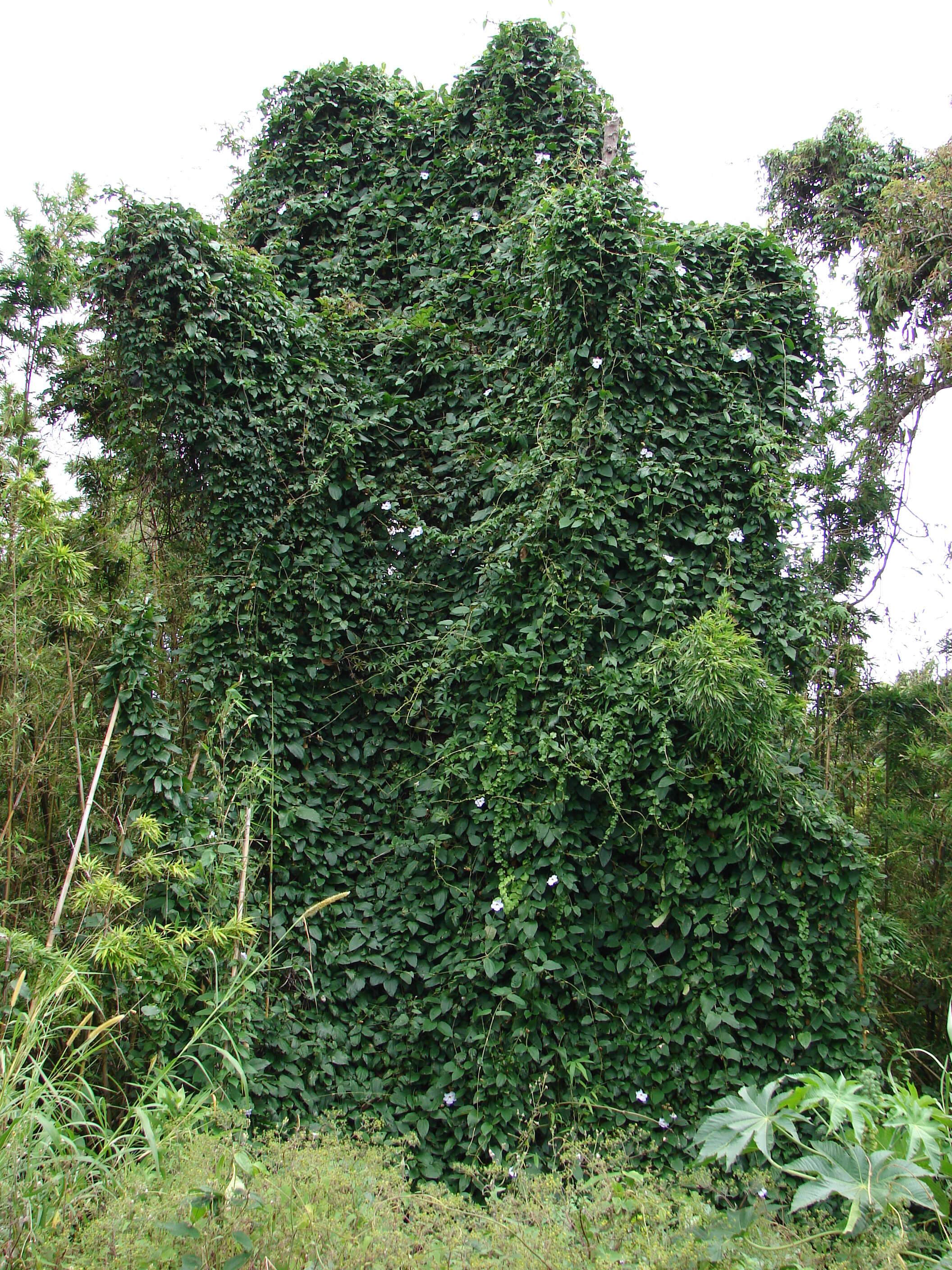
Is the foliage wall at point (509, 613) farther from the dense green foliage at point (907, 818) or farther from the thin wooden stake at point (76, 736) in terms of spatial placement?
the dense green foliage at point (907, 818)

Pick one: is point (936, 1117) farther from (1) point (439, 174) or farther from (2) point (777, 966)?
(1) point (439, 174)

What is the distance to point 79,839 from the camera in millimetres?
3523

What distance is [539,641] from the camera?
416 cm

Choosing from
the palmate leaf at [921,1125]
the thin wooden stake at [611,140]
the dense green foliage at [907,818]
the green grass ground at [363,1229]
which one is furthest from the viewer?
the thin wooden stake at [611,140]

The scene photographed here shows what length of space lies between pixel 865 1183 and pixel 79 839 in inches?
124

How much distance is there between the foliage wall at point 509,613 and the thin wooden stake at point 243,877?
194 mm

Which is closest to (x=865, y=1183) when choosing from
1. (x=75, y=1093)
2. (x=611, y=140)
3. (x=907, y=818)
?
(x=75, y=1093)

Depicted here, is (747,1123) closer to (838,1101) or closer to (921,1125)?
(838,1101)

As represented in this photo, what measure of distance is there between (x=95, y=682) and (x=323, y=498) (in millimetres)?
1681

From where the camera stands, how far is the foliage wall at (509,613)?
12.2 feet

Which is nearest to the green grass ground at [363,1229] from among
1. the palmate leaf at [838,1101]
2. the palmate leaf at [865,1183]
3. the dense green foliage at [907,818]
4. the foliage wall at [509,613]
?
the palmate leaf at [865,1183]

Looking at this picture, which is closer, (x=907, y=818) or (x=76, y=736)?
(x=76, y=736)

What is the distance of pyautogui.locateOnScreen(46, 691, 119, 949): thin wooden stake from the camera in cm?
333

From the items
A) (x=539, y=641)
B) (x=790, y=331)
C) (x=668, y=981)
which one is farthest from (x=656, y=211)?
(x=668, y=981)
